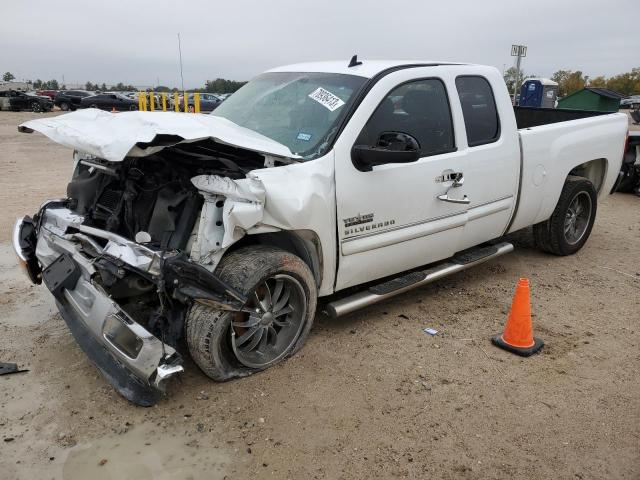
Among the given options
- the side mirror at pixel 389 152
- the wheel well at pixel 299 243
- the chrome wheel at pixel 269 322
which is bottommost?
the chrome wheel at pixel 269 322

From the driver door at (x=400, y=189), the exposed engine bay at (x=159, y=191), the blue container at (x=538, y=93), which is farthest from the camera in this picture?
the blue container at (x=538, y=93)

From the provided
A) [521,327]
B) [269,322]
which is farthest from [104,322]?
[521,327]

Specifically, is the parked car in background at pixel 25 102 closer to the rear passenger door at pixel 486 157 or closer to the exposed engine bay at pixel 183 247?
the exposed engine bay at pixel 183 247

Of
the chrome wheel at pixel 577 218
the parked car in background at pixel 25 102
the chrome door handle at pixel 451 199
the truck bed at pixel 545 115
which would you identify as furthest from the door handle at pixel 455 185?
the parked car in background at pixel 25 102

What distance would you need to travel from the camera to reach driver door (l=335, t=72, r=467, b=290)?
3623 millimetres

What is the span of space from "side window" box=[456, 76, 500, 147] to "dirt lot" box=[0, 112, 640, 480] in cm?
142

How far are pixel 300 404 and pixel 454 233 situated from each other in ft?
6.55

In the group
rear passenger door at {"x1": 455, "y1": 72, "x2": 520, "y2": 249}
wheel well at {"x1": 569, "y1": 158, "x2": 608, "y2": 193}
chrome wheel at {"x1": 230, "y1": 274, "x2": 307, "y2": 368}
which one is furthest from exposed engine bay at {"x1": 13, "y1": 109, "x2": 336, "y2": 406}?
wheel well at {"x1": 569, "y1": 158, "x2": 608, "y2": 193}

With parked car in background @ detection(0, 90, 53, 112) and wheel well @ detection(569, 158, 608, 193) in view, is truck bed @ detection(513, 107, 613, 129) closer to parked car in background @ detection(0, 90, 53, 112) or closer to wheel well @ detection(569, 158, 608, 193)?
wheel well @ detection(569, 158, 608, 193)

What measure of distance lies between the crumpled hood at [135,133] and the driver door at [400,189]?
0.55m

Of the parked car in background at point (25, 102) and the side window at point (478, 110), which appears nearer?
the side window at point (478, 110)

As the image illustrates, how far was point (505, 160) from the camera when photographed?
4656mm

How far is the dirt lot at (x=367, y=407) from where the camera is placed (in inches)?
106

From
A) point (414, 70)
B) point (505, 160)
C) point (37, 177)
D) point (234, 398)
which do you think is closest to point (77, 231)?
point (234, 398)
